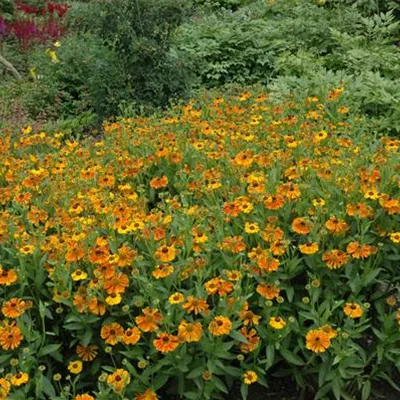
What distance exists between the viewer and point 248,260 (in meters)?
2.47

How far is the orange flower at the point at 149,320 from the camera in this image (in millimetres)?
2119

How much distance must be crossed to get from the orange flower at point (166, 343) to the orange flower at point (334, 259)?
2.04ft

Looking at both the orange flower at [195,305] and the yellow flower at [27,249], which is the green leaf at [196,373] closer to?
the orange flower at [195,305]

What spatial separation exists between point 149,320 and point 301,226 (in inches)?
26.0

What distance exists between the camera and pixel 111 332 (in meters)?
2.21

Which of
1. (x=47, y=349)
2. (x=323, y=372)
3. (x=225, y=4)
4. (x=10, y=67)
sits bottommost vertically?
(x=225, y=4)

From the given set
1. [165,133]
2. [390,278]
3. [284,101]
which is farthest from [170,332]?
[284,101]

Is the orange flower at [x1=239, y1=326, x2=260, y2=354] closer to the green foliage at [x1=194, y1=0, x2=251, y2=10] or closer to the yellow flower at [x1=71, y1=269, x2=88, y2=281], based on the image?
the yellow flower at [x1=71, y1=269, x2=88, y2=281]

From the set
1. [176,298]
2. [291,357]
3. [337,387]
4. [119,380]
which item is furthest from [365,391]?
[119,380]

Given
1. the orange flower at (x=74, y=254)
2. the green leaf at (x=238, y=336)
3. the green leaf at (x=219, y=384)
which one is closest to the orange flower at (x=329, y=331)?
the green leaf at (x=238, y=336)

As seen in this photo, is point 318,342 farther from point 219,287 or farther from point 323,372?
point 219,287

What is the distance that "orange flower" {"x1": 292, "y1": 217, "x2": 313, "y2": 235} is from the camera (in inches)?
95.0

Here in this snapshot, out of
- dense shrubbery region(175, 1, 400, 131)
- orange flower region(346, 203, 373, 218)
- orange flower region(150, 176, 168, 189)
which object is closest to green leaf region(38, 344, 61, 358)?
orange flower region(150, 176, 168, 189)

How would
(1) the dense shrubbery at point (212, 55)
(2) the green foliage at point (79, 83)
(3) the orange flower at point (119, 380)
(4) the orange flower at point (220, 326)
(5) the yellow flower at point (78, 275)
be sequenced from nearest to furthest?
(3) the orange flower at point (119, 380), (4) the orange flower at point (220, 326), (5) the yellow flower at point (78, 275), (1) the dense shrubbery at point (212, 55), (2) the green foliage at point (79, 83)
